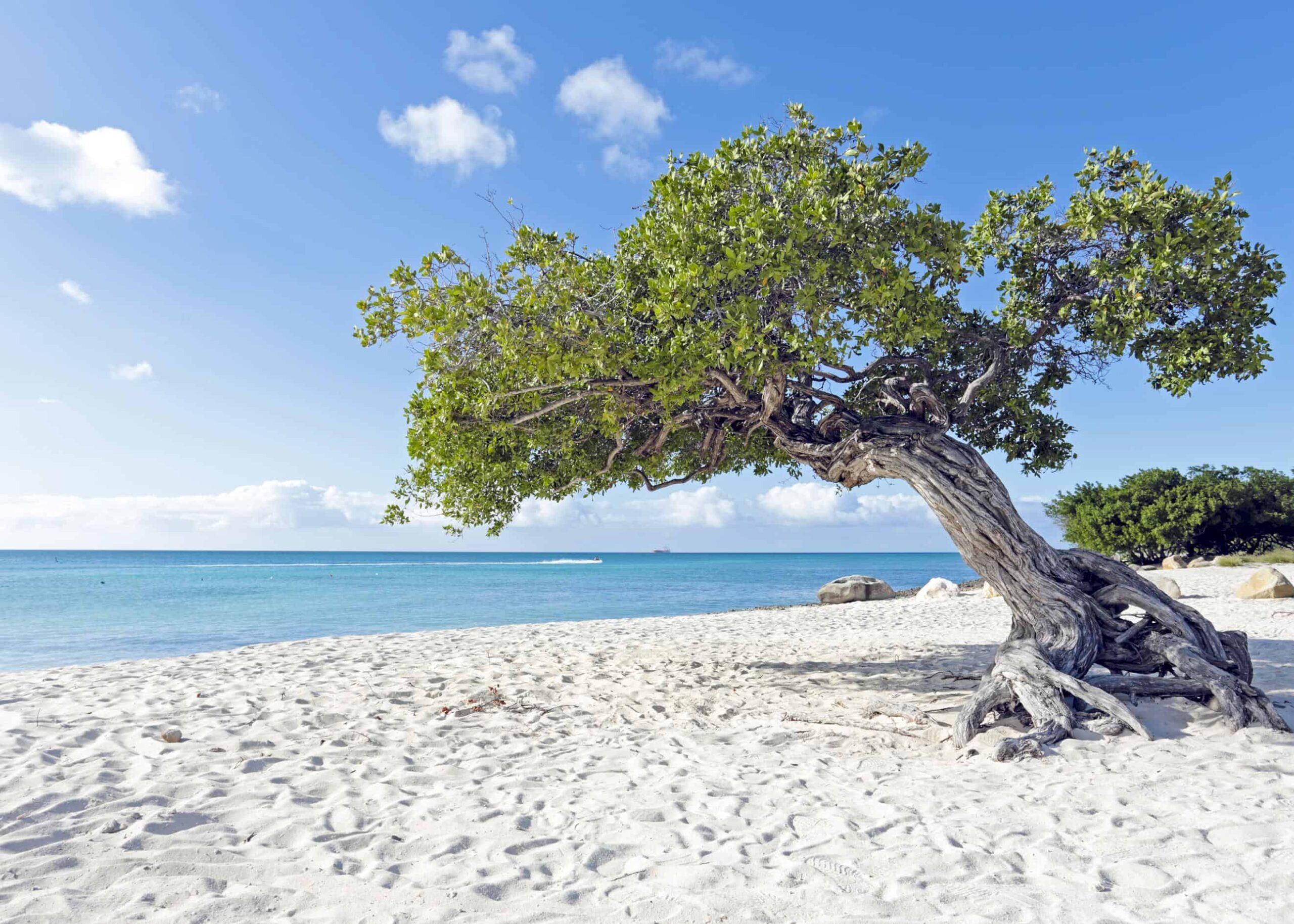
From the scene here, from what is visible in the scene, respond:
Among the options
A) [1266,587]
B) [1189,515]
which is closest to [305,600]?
[1266,587]

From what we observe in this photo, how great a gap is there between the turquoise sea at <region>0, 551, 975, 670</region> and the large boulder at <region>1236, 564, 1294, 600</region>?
19016mm

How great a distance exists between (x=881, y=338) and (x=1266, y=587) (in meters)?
18.8

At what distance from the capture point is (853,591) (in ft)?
90.5

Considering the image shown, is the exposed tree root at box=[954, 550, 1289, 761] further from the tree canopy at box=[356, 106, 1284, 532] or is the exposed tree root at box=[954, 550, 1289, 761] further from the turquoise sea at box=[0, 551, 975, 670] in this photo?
the turquoise sea at box=[0, 551, 975, 670]

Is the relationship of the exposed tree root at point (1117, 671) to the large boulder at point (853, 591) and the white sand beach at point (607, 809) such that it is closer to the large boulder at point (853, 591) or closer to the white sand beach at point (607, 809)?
the white sand beach at point (607, 809)

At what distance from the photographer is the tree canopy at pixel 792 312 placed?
770cm

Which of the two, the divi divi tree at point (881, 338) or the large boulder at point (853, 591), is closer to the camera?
the divi divi tree at point (881, 338)

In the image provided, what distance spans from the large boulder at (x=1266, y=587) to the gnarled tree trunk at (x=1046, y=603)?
14.1 m

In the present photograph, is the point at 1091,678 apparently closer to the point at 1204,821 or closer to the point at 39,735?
the point at 1204,821

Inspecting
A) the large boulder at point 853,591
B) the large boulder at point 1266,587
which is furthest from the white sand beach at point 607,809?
the large boulder at point 853,591

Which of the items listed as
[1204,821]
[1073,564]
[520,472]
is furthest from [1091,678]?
[520,472]

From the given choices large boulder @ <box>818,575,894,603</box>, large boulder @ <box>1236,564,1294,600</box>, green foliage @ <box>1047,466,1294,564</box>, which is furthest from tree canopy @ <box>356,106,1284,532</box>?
green foliage @ <box>1047,466,1294,564</box>

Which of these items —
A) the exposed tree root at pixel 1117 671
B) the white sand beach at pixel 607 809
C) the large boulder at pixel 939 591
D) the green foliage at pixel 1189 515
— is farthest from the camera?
the green foliage at pixel 1189 515

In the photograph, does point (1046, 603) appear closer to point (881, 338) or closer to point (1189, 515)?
point (881, 338)
